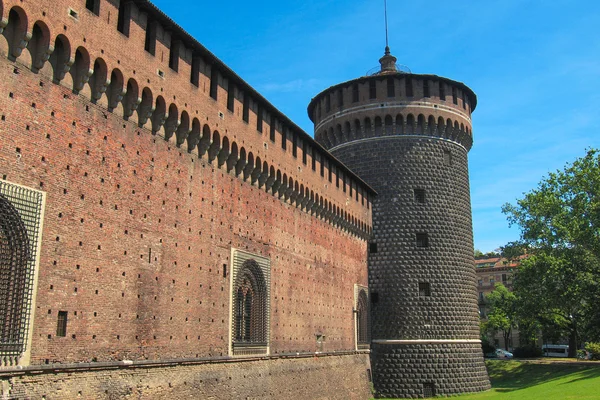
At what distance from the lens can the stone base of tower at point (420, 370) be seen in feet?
86.6

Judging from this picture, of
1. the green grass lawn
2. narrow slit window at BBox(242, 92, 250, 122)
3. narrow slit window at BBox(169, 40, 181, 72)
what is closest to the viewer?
narrow slit window at BBox(169, 40, 181, 72)

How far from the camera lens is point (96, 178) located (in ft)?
40.7

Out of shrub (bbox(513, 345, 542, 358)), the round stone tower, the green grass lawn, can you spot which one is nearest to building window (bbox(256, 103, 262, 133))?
the round stone tower

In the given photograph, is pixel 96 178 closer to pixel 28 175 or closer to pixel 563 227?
pixel 28 175

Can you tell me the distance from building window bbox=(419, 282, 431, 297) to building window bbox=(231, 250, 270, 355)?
11088mm

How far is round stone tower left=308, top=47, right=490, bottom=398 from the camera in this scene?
88.5ft

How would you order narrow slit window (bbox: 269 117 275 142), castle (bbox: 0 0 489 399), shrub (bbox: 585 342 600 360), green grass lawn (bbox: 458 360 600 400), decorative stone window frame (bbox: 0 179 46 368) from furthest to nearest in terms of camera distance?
shrub (bbox: 585 342 600 360) → green grass lawn (bbox: 458 360 600 400) → narrow slit window (bbox: 269 117 275 142) → castle (bbox: 0 0 489 399) → decorative stone window frame (bbox: 0 179 46 368)

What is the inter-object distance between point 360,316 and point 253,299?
1007cm

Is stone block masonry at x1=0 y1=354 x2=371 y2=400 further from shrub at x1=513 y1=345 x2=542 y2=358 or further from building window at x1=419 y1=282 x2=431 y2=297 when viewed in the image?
shrub at x1=513 y1=345 x2=542 y2=358

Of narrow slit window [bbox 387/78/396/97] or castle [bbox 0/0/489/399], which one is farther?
narrow slit window [bbox 387/78/396/97]

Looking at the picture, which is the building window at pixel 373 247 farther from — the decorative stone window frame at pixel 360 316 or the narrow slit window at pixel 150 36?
the narrow slit window at pixel 150 36

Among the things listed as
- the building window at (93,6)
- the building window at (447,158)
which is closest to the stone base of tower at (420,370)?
the building window at (447,158)

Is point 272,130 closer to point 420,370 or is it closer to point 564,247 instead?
point 420,370

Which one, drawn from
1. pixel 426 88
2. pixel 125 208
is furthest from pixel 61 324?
pixel 426 88
